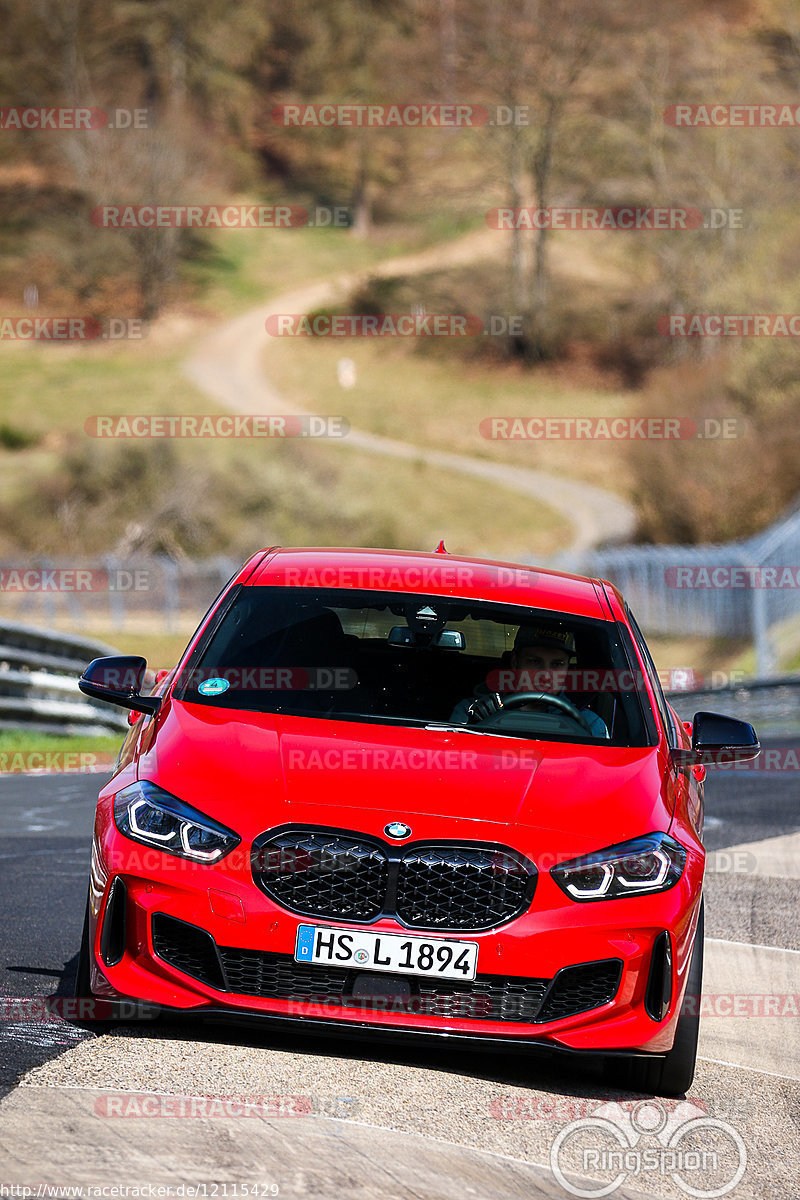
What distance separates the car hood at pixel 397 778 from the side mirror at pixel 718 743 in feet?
1.17

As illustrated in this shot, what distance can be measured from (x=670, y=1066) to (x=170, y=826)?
1.77 m

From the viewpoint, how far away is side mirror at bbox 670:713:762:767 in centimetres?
567

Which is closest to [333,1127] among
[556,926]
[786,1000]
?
[556,926]

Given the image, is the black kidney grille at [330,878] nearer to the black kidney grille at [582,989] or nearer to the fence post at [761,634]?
the black kidney grille at [582,989]

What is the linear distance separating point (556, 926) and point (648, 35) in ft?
216

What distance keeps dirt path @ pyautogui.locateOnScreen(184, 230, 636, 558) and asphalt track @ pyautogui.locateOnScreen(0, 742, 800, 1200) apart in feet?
127

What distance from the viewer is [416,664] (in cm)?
627

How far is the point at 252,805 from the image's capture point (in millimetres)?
4617
